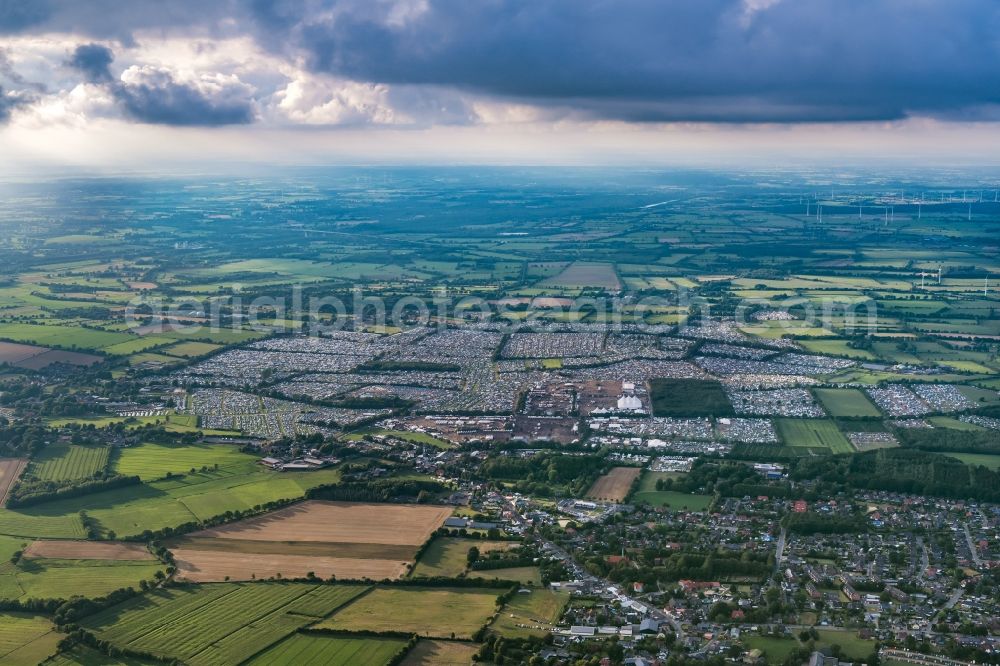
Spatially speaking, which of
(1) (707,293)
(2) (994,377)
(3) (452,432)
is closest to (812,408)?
(2) (994,377)

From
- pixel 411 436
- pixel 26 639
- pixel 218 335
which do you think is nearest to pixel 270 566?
pixel 26 639

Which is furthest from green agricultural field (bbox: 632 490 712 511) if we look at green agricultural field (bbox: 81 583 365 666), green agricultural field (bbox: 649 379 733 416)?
green agricultural field (bbox: 81 583 365 666)

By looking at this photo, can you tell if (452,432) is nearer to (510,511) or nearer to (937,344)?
(510,511)

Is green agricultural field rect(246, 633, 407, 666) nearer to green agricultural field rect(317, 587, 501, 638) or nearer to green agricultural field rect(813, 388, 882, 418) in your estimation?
green agricultural field rect(317, 587, 501, 638)

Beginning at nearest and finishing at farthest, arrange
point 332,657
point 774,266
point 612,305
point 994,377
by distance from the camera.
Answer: point 332,657 → point 994,377 → point 612,305 → point 774,266

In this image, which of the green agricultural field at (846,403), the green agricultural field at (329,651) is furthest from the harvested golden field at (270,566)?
the green agricultural field at (846,403)

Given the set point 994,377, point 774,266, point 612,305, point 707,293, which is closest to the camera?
point 994,377
